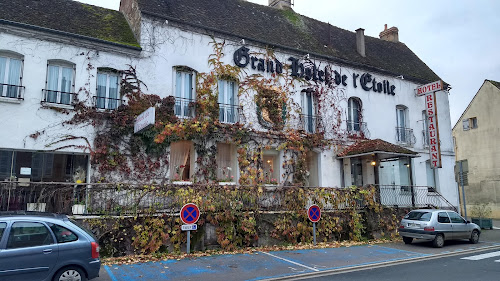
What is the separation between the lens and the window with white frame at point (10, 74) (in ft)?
39.2

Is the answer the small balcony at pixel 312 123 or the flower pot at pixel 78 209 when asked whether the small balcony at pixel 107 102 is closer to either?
the flower pot at pixel 78 209

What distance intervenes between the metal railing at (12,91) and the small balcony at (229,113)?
7209 mm

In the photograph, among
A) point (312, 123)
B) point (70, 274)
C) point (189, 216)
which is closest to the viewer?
point (70, 274)

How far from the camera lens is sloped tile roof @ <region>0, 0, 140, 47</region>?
12.7 meters

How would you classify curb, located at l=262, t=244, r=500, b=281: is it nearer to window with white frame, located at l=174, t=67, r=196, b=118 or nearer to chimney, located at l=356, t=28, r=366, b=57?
window with white frame, located at l=174, t=67, r=196, b=118

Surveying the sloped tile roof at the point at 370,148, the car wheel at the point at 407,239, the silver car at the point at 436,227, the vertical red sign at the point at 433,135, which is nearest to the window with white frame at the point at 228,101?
the sloped tile roof at the point at 370,148

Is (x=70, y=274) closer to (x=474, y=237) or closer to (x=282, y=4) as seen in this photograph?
(x=474, y=237)

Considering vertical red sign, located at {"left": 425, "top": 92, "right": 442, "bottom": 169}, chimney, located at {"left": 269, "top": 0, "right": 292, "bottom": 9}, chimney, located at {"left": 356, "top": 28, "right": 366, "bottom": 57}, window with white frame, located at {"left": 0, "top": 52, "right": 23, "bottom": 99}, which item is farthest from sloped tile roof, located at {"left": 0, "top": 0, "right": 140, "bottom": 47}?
vertical red sign, located at {"left": 425, "top": 92, "right": 442, "bottom": 169}

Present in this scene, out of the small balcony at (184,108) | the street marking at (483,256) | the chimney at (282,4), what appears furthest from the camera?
the chimney at (282,4)

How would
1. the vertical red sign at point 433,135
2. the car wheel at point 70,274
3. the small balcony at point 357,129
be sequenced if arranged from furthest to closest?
1. the small balcony at point 357,129
2. the vertical red sign at point 433,135
3. the car wheel at point 70,274

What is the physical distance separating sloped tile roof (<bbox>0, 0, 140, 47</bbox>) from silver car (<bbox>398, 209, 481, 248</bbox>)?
41.5 ft

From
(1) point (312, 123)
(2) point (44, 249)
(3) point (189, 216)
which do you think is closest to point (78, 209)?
(3) point (189, 216)

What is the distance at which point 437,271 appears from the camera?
966cm

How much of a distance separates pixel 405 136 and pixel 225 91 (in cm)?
1125
